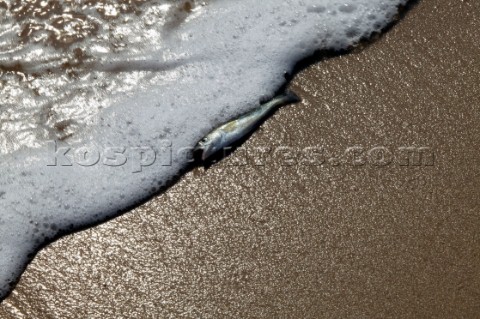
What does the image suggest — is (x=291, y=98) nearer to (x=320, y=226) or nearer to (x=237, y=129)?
(x=237, y=129)

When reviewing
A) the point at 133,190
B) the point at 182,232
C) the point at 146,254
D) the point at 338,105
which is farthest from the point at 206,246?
the point at 338,105

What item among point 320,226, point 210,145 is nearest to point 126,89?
point 210,145

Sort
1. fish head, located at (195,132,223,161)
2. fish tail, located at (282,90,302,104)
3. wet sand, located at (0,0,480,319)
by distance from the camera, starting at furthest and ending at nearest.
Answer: fish tail, located at (282,90,302,104) < fish head, located at (195,132,223,161) < wet sand, located at (0,0,480,319)

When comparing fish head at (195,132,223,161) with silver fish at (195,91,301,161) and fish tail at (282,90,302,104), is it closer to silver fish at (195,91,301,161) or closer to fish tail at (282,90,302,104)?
silver fish at (195,91,301,161)

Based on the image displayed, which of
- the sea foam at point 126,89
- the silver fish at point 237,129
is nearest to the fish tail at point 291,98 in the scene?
the silver fish at point 237,129

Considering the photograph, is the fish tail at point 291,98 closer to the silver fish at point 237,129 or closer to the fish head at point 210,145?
the silver fish at point 237,129

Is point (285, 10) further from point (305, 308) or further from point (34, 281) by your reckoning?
point (34, 281)

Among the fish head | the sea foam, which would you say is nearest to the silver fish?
Result: the fish head
